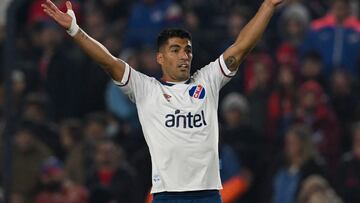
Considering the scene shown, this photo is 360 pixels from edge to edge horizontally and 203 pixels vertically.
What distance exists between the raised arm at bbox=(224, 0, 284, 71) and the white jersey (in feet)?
0.25

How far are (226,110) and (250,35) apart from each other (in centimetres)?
535

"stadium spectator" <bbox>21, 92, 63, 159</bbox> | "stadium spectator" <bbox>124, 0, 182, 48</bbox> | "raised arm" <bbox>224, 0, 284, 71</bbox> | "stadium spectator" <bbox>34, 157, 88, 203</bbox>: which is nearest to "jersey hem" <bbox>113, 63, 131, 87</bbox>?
"raised arm" <bbox>224, 0, 284, 71</bbox>

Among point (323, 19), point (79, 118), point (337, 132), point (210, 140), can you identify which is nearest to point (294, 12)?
point (323, 19)

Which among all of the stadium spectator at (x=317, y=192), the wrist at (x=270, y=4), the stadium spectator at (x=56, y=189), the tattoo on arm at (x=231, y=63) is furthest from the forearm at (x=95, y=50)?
the stadium spectator at (x=56, y=189)

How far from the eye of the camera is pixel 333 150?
16062 millimetres

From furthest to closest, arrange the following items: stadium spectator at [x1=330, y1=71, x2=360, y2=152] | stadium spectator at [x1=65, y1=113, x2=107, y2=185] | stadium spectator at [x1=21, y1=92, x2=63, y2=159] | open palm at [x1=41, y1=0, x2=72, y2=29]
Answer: stadium spectator at [x1=21, y1=92, x2=63, y2=159]
stadium spectator at [x1=65, y1=113, x2=107, y2=185]
stadium spectator at [x1=330, y1=71, x2=360, y2=152]
open palm at [x1=41, y1=0, x2=72, y2=29]

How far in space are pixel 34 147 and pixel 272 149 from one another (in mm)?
2741

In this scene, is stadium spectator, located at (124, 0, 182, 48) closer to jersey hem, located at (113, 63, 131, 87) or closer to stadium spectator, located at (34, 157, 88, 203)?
stadium spectator, located at (34, 157, 88, 203)

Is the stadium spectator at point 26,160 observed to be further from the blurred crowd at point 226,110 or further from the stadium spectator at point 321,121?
the stadium spectator at point 321,121

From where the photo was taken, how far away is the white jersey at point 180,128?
35.2ft

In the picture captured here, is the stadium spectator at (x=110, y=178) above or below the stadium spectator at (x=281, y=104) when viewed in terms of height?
below

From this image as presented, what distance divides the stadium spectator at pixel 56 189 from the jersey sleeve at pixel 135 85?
4992 mm

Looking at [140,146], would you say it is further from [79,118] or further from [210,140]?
[210,140]

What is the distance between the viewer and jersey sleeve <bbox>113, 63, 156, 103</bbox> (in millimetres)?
10891
